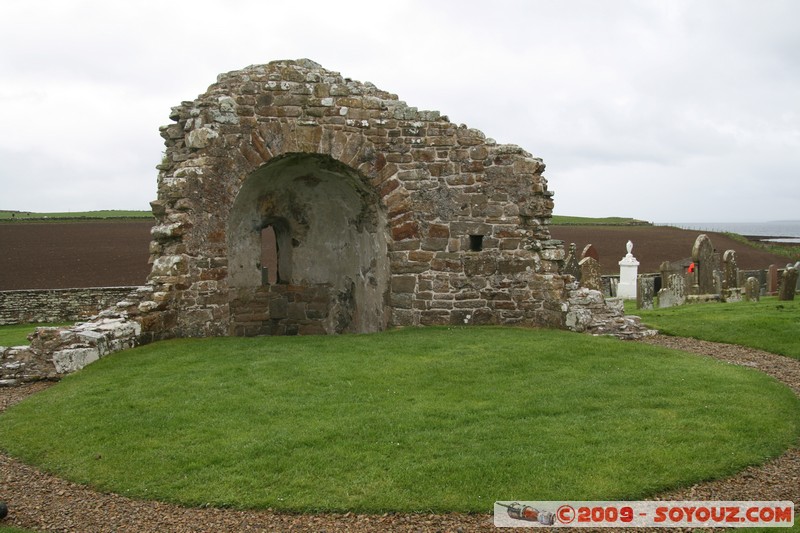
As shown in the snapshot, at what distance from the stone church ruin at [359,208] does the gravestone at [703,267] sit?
7820 millimetres

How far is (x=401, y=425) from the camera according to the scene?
6.99 meters

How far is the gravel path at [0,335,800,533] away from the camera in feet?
17.1

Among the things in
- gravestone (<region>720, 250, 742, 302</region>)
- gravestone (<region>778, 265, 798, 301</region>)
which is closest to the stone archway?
gravestone (<region>720, 250, 742, 302</region>)

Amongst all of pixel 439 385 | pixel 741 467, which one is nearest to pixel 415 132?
pixel 439 385

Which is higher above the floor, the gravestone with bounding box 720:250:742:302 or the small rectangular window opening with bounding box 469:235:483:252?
the small rectangular window opening with bounding box 469:235:483:252

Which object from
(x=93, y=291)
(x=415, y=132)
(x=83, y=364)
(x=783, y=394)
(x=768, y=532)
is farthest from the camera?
(x=93, y=291)

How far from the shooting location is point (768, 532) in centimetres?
486

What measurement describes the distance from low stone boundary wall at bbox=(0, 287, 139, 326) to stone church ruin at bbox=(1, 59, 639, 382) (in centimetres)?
1115

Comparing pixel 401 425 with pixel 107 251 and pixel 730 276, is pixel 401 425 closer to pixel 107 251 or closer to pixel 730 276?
pixel 730 276

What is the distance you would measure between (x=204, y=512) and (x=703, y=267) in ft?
61.0

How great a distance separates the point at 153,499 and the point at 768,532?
4533 millimetres

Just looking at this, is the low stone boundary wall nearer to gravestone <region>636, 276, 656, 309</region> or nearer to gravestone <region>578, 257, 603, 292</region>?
gravestone <region>578, 257, 603, 292</region>

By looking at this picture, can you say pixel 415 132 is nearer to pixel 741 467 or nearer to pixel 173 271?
pixel 173 271

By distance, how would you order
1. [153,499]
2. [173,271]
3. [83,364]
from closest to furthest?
1. [153,499]
2. [83,364]
3. [173,271]
